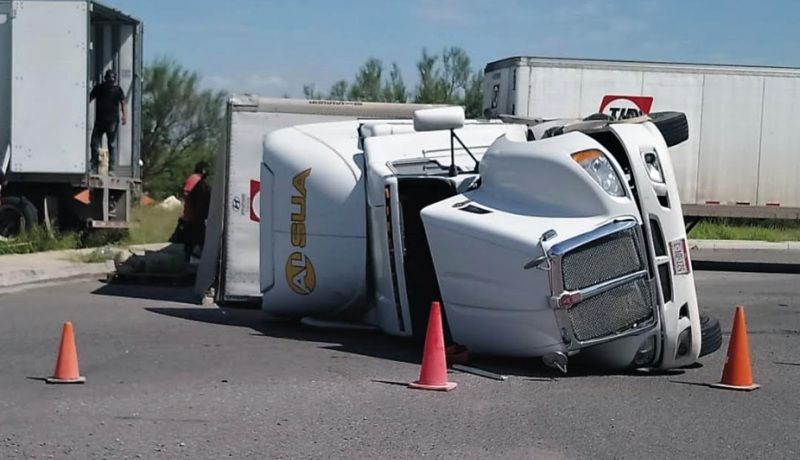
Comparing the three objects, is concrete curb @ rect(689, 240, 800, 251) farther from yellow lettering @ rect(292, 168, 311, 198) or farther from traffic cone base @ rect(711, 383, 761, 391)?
traffic cone base @ rect(711, 383, 761, 391)

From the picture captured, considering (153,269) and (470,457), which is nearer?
(470,457)

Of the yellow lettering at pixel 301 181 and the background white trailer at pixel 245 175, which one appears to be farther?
the background white trailer at pixel 245 175

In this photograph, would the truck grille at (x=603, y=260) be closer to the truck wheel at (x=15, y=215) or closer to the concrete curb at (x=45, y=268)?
the concrete curb at (x=45, y=268)

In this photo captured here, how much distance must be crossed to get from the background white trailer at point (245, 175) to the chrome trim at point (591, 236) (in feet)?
16.2

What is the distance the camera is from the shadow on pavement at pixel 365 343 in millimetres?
8734

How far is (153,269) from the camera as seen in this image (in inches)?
604

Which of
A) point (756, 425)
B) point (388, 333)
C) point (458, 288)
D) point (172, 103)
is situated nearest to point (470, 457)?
point (756, 425)

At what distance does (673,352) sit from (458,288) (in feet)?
5.52

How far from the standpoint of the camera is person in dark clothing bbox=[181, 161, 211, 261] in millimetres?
16781

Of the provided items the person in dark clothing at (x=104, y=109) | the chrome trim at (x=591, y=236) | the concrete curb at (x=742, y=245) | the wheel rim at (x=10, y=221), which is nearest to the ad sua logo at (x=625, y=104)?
the concrete curb at (x=742, y=245)

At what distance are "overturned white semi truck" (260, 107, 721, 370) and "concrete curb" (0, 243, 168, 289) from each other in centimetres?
585

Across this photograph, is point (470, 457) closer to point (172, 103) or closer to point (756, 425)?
point (756, 425)

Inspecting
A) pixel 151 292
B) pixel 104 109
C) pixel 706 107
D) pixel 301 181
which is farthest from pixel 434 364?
pixel 706 107

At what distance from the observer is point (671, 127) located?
31.8 feet
